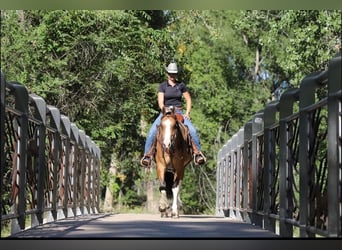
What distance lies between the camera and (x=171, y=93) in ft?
27.9

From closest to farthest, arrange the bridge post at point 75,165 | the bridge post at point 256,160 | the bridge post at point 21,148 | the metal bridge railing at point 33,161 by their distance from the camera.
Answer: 1. the metal bridge railing at point 33,161
2. the bridge post at point 21,148
3. the bridge post at point 256,160
4. the bridge post at point 75,165

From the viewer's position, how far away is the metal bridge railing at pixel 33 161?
554 centimetres

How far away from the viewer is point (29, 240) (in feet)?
18.2

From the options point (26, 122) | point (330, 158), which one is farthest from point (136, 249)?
point (330, 158)

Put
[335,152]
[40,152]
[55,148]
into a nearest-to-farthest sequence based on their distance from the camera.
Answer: [335,152], [40,152], [55,148]

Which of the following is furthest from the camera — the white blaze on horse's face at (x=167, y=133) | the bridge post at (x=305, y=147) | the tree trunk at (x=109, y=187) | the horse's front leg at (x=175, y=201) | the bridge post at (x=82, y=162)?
the tree trunk at (x=109, y=187)

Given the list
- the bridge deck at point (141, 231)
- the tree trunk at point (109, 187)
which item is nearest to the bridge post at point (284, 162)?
the bridge deck at point (141, 231)

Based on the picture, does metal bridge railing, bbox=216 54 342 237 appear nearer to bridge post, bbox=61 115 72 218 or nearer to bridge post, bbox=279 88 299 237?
bridge post, bbox=279 88 299 237

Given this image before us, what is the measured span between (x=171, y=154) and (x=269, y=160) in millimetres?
2020

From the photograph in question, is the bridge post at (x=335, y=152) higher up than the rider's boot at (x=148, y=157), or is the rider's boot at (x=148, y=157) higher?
the rider's boot at (x=148, y=157)

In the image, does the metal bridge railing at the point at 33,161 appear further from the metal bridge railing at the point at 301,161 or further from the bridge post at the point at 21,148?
the metal bridge railing at the point at 301,161

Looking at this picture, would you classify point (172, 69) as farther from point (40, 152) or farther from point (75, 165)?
point (40, 152)

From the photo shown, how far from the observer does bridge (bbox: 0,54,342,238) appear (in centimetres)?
450

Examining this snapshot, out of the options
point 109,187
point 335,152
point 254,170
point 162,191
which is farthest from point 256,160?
point 109,187
